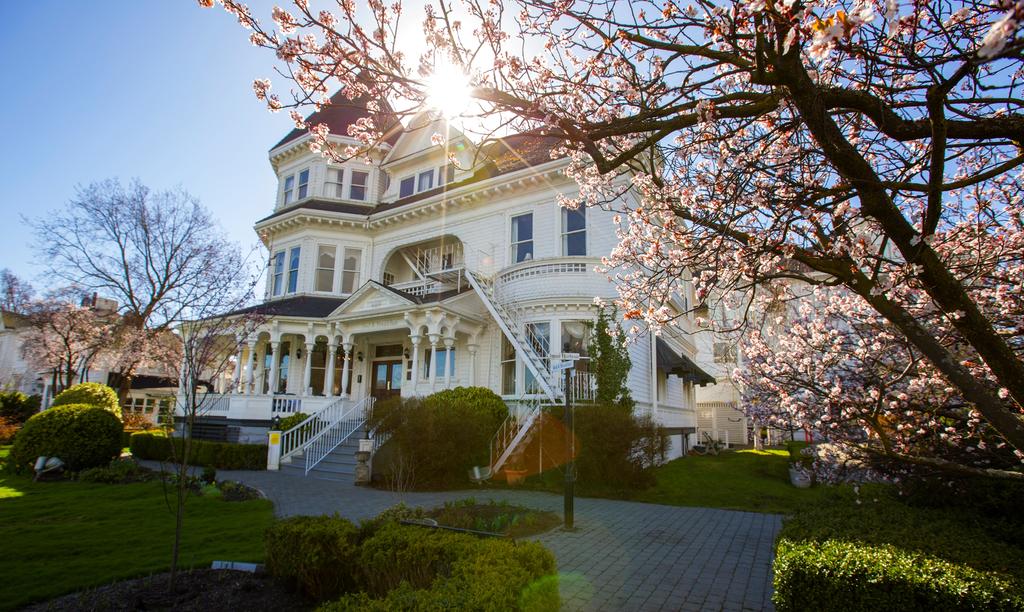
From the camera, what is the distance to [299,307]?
21438 millimetres

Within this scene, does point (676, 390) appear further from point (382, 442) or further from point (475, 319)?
point (382, 442)

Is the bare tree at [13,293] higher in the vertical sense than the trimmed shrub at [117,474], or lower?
higher

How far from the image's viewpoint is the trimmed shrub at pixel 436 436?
12.6 meters

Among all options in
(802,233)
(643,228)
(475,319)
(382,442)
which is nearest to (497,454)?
(382,442)

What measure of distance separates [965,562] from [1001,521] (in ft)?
8.89

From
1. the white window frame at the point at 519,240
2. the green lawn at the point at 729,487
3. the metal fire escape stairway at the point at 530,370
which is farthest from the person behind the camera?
the white window frame at the point at 519,240

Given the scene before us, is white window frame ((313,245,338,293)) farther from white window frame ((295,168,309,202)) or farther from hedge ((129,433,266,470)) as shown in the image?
hedge ((129,433,266,470))

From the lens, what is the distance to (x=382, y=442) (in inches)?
564

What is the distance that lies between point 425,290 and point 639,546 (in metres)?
14.3

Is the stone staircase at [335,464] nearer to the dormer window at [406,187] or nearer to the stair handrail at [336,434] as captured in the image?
the stair handrail at [336,434]

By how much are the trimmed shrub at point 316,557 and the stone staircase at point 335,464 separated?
8580mm

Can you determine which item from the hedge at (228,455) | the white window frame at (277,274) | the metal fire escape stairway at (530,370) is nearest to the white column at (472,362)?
the metal fire escape stairway at (530,370)

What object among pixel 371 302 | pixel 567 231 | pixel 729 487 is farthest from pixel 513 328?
pixel 729 487

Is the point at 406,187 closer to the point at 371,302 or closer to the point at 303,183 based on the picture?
the point at 303,183
